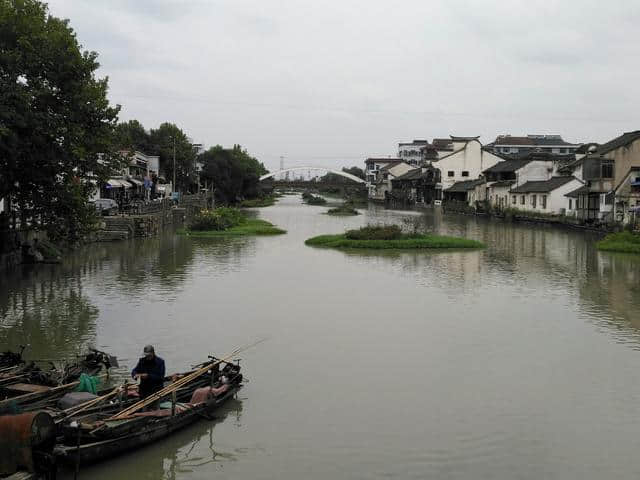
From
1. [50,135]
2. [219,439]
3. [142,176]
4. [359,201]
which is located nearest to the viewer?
[219,439]

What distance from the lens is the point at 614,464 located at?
1150cm

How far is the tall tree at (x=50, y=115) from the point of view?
24438mm

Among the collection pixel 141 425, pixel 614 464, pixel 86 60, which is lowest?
pixel 614 464

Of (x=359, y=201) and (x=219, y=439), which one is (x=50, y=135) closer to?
(x=219, y=439)

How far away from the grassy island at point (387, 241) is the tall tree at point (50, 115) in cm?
1787

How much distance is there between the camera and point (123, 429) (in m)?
10.9

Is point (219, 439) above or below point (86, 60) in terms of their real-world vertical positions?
below

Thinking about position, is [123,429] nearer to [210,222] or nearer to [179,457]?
[179,457]

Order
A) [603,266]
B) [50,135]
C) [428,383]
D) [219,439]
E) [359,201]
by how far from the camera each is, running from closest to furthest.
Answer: [219,439] < [428,383] < [50,135] < [603,266] < [359,201]

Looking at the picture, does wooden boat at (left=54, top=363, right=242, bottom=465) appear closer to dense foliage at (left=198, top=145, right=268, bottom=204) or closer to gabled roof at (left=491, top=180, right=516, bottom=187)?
gabled roof at (left=491, top=180, right=516, bottom=187)

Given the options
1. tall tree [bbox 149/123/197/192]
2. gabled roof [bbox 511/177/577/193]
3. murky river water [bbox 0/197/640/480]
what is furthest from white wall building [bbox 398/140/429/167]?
murky river water [bbox 0/197/640/480]

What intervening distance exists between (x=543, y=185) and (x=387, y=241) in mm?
31822

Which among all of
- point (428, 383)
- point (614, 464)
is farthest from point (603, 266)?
point (614, 464)

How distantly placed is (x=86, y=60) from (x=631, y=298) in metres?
22.3
